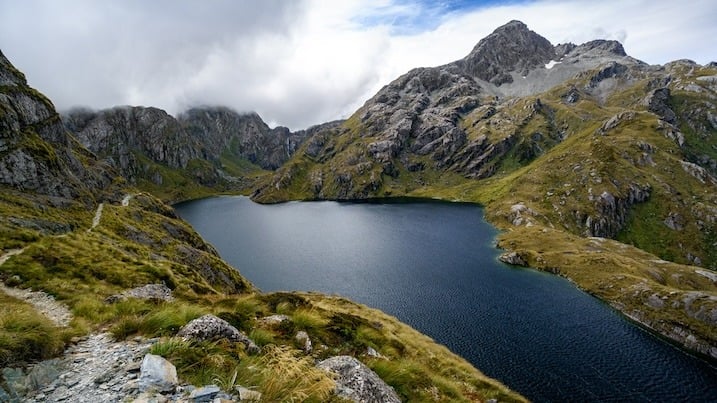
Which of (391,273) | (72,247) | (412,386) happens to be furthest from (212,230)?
(412,386)

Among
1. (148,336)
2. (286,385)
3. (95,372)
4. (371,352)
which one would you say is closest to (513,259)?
(371,352)

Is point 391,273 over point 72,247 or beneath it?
beneath

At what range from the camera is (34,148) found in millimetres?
79875

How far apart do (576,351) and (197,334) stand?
80.6 metres

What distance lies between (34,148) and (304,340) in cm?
9676

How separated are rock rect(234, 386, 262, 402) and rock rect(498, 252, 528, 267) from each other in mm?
139670

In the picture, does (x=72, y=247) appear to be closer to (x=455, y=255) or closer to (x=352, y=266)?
(x=352, y=266)

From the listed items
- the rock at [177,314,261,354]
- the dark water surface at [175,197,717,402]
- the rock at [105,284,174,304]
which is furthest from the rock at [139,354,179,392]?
the dark water surface at [175,197,717,402]

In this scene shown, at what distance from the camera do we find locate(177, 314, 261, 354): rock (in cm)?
1200

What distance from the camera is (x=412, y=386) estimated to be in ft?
54.2

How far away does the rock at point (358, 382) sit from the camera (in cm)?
1252

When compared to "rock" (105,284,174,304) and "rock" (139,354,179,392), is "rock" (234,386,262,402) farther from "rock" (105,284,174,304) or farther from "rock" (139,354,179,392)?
"rock" (105,284,174,304)

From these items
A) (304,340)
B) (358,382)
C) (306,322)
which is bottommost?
(304,340)

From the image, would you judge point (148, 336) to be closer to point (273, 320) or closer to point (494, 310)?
point (273, 320)
